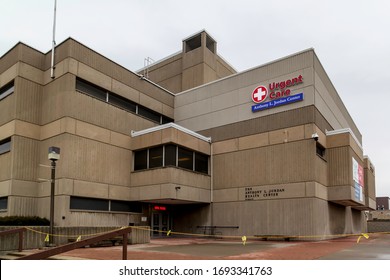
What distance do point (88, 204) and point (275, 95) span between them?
14754 mm

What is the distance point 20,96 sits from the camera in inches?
1010

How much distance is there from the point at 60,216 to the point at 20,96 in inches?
336

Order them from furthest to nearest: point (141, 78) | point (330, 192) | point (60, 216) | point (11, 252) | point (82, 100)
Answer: point (141, 78) < point (330, 192) < point (82, 100) < point (60, 216) < point (11, 252)

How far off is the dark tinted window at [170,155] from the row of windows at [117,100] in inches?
192

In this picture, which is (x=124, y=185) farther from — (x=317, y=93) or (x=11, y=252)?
(x=317, y=93)

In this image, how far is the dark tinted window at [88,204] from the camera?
24.1 metres

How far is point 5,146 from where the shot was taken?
26328mm

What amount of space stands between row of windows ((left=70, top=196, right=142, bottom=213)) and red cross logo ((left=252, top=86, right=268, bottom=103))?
11.5 metres

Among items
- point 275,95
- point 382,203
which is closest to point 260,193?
point 275,95

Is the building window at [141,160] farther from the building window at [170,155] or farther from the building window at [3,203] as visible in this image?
the building window at [3,203]

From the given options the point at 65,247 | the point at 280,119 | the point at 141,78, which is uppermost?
the point at 141,78

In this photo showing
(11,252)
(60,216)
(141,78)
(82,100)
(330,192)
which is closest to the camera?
(11,252)

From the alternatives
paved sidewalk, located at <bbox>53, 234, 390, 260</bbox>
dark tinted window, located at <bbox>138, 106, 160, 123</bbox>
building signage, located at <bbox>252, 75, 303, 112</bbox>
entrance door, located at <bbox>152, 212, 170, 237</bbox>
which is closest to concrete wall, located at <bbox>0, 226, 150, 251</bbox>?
paved sidewalk, located at <bbox>53, 234, 390, 260</bbox>

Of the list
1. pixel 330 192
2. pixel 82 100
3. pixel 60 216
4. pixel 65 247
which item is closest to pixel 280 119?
pixel 330 192
